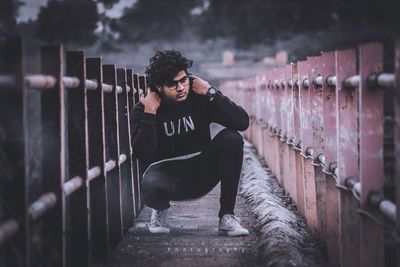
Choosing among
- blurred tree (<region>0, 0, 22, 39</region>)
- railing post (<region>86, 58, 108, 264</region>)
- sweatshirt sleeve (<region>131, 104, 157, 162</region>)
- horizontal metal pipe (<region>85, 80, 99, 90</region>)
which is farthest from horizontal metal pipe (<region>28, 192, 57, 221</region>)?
blurred tree (<region>0, 0, 22, 39</region>)

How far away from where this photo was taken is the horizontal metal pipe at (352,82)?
321 centimetres

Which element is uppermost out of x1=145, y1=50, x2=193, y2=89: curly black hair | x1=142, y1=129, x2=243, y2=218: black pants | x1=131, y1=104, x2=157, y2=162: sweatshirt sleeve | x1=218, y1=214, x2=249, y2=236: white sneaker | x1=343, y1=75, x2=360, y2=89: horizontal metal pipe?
x1=145, y1=50, x2=193, y2=89: curly black hair

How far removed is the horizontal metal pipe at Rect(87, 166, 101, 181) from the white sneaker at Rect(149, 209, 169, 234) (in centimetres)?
106

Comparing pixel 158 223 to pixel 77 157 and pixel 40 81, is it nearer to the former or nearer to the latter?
pixel 77 157

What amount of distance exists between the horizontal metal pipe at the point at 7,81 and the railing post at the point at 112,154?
2125mm

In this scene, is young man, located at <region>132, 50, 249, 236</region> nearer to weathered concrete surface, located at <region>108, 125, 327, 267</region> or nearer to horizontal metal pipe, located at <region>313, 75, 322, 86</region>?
weathered concrete surface, located at <region>108, 125, 327, 267</region>

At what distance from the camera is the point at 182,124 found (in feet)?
16.6

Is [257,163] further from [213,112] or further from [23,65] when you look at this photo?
[23,65]

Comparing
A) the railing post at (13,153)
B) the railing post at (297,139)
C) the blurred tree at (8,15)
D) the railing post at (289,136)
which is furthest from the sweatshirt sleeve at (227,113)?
the blurred tree at (8,15)

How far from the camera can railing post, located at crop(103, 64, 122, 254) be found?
15.5 ft

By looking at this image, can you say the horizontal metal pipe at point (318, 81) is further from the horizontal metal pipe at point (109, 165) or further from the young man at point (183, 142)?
the horizontal metal pipe at point (109, 165)

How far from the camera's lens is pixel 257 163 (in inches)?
374

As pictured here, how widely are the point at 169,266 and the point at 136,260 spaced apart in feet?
1.06

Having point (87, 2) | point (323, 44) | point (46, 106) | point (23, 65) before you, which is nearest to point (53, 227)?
point (46, 106)
